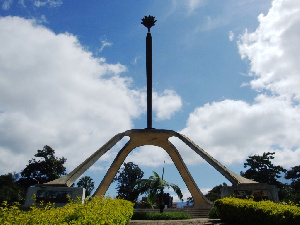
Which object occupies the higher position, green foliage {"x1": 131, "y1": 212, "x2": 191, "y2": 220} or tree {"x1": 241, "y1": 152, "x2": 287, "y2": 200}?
tree {"x1": 241, "y1": 152, "x2": 287, "y2": 200}

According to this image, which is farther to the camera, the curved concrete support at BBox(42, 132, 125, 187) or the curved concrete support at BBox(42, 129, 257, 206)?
the curved concrete support at BBox(42, 129, 257, 206)

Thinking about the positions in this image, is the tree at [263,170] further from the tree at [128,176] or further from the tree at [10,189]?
the tree at [10,189]

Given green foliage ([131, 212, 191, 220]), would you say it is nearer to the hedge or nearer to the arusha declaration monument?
the hedge

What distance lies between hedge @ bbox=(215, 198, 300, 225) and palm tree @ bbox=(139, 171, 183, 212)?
5739 millimetres

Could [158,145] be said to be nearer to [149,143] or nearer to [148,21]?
[149,143]

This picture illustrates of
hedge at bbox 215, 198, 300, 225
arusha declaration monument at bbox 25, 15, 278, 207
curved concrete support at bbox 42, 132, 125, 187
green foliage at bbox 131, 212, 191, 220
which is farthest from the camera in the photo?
arusha declaration monument at bbox 25, 15, 278, 207

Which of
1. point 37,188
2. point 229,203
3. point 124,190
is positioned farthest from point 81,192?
point 124,190

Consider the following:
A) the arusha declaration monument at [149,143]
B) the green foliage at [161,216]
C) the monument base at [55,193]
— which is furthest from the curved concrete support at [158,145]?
the monument base at [55,193]

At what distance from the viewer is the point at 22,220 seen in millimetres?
4387

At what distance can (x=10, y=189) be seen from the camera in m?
40.8

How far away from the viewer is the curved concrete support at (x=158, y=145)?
24.2 m

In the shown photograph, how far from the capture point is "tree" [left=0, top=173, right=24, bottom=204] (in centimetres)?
3974

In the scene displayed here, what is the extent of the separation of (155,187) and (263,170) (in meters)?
33.4

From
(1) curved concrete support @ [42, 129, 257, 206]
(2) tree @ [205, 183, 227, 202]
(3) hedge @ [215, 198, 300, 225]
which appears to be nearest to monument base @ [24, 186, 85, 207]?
(1) curved concrete support @ [42, 129, 257, 206]
